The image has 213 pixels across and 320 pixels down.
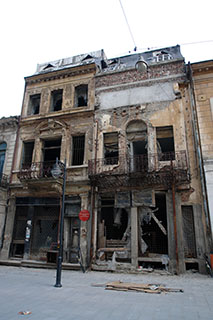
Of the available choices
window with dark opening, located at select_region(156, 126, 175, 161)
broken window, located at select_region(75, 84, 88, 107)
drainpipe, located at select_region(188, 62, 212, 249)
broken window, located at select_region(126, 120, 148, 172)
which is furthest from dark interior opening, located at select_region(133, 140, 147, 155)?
broken window, located at select_region(75, 84, 88, 107)

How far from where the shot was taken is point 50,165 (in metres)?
13.7

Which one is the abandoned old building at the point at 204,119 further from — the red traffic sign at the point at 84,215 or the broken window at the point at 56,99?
the broken window at the point at 56,99

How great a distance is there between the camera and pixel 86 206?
12781mm

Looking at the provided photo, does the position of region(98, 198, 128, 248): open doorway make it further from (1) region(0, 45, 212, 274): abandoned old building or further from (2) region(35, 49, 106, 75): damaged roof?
(2) region(35, 49, 106, 75): damaged roof

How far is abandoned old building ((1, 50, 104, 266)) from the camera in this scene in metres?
13.0

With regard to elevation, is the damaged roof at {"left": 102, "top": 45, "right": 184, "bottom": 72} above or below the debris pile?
above

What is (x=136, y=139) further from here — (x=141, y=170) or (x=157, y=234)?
(x=157, y=234)

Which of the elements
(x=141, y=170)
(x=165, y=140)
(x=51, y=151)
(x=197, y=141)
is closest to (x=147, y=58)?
(x=165, y=140)

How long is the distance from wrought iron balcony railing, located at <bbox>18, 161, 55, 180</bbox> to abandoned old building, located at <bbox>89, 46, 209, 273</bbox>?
102 inches

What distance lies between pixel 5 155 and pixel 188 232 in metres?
12.2

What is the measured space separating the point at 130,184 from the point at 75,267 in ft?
16.4

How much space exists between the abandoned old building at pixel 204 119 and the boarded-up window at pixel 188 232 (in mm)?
844

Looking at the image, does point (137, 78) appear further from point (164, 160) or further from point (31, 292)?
point (31, 292)

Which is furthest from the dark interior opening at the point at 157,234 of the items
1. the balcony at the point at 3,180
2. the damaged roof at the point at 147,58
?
the damaged roof at the point at 147,58
